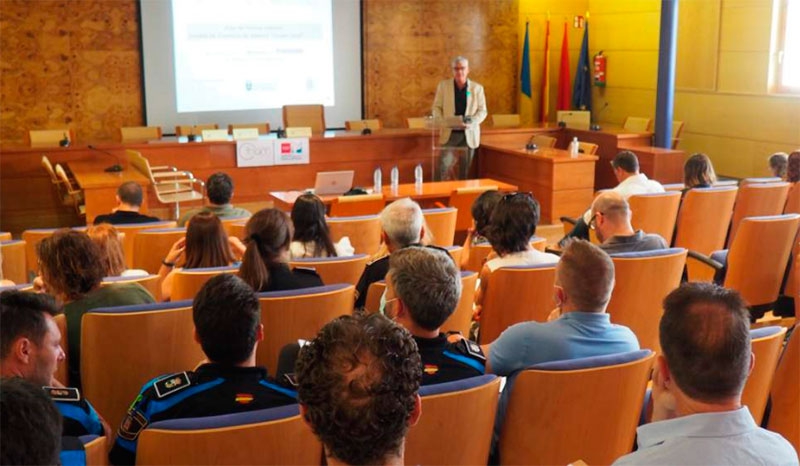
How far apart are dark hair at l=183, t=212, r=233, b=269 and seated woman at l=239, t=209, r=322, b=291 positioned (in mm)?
408

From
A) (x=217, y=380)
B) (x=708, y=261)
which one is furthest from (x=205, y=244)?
(x=708, y=261)

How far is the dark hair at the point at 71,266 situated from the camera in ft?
10.7

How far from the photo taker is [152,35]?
1153cm

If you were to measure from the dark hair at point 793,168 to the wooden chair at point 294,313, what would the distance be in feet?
14.0

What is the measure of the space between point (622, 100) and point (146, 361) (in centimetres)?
1134

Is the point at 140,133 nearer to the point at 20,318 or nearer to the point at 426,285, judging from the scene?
the point at 20,318

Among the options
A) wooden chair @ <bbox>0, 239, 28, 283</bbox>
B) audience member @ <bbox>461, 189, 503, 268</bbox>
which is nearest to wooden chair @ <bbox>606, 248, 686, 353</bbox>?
audience member @ <bbox>461, 189, 503, 268</bbox>

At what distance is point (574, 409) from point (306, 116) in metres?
9.46

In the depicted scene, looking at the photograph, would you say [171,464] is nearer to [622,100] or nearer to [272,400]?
[272,400]

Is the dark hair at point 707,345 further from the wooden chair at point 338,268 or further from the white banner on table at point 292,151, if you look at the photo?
the white banner on table at point 292,151

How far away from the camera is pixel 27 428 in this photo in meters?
1.36

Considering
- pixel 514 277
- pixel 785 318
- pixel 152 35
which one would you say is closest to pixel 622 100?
pixel 152 35

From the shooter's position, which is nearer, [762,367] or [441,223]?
[762,367]

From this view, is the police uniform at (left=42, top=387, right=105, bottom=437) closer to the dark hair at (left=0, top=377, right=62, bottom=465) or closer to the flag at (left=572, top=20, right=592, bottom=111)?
the dark hair at (left=0, top=377, right=62, bottom=465)
